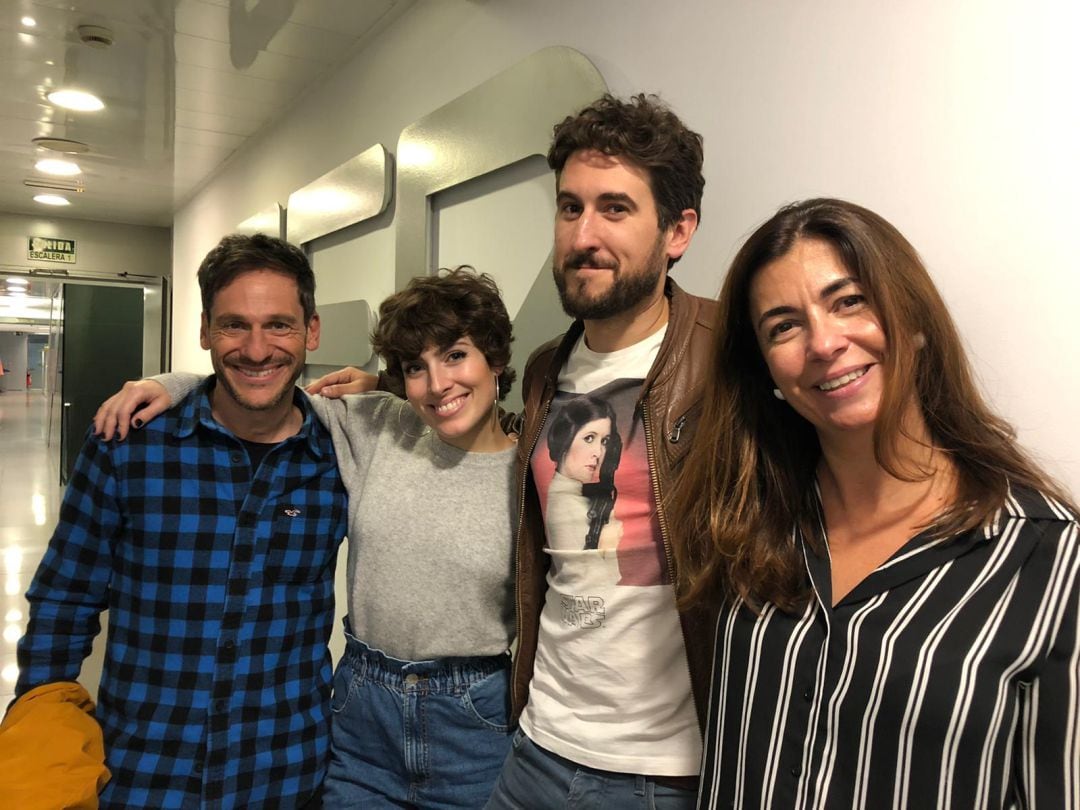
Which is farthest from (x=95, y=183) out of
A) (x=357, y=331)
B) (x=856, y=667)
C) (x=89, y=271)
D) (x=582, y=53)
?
(x=856, y=667)

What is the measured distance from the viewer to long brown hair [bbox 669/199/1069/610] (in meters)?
0.89

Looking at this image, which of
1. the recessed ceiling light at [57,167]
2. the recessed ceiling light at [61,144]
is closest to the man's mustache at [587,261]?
the recessed ceiling light at [61,144]

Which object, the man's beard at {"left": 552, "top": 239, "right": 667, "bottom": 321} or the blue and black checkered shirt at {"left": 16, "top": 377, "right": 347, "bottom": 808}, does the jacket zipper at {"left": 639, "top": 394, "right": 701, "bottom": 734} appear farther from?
the blue and black checkered shirt at {"left": 16, "top": 377, "right": 347, "bottom": 808}

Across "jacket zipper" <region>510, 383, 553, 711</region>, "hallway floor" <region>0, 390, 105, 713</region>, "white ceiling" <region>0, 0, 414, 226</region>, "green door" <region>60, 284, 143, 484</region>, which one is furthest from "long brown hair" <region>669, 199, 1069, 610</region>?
"green door" <region>60, 284, 143, 484</region>

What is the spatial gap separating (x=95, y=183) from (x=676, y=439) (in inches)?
257

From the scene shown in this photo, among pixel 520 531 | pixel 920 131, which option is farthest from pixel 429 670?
pixel 920 131

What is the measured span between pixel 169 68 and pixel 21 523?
14.9 ft

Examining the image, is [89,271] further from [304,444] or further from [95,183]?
[304,444]

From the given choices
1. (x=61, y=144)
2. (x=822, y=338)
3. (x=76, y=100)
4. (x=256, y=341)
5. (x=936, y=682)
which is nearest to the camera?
(x=936, y=682)

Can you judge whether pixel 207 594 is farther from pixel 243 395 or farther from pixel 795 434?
pixel 795 434

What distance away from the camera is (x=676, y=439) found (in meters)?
1.24

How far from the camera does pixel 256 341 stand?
1542 millimetres

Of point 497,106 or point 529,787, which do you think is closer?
point 529,787

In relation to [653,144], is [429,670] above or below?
below
